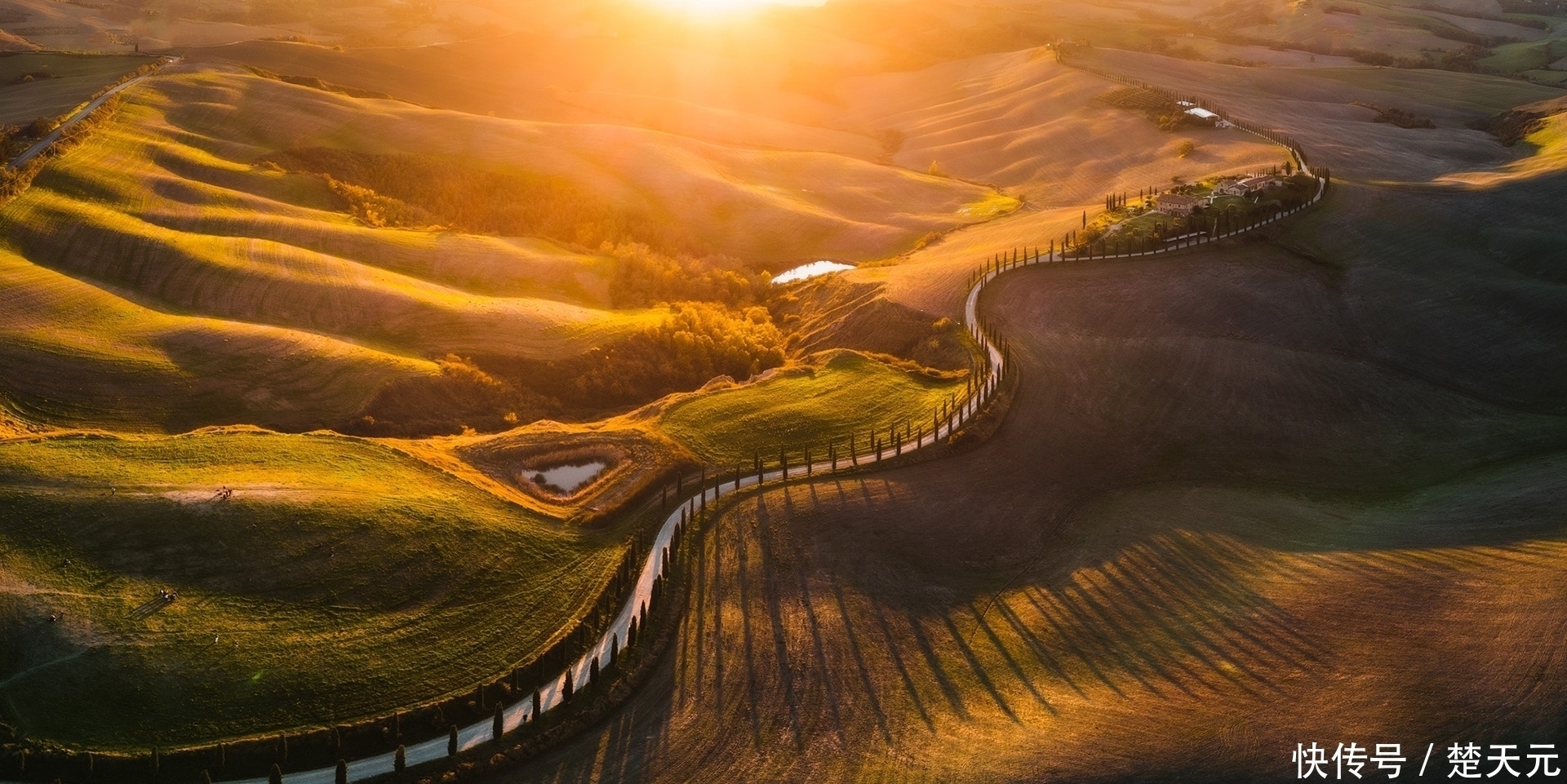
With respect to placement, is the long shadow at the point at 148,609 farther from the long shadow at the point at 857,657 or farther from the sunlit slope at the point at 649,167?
the sunlit slope at the point at 649,167

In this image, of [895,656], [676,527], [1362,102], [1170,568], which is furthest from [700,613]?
[1362,102]

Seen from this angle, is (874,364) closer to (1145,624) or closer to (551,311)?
(551,311)

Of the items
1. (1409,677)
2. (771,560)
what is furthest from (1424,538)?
(771,560)

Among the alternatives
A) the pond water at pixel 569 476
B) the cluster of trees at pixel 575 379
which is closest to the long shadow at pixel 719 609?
the pond water at pixel 569 476

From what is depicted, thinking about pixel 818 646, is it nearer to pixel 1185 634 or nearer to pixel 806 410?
pixel 1185 634

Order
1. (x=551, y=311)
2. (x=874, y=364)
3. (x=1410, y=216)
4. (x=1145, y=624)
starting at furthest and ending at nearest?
(x=1410, y=216)
(x=551, y=311)
(x=874, y=364)
(x=1145, y=624)

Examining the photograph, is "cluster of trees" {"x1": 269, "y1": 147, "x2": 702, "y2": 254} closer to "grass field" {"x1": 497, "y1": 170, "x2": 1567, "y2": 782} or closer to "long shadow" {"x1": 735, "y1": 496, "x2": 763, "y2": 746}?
"grass field" {"x1": 497, "y1": 170, "x2": 1567, "y2": 782}
